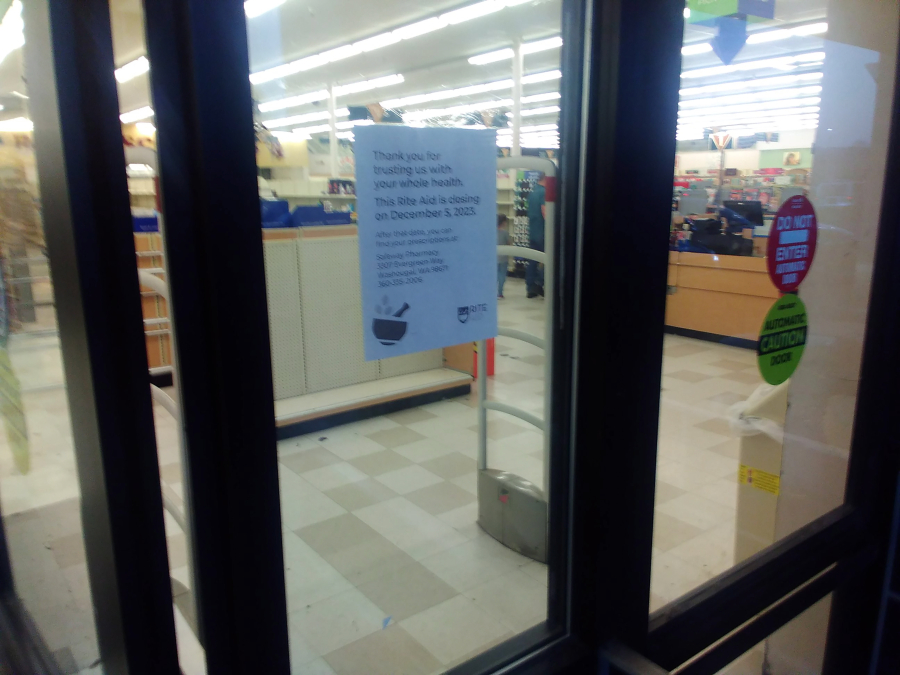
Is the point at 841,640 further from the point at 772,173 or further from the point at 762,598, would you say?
the point at 772,173

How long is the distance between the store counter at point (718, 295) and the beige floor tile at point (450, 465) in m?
2.83

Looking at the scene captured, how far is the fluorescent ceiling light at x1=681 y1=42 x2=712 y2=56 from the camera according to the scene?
3.76 feet

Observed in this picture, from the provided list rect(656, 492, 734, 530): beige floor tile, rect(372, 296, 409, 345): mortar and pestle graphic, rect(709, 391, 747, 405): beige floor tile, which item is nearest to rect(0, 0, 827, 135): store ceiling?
rect(372, 296, 409, 345): mortar and pestle graphic

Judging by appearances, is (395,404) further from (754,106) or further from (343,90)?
(343,90)

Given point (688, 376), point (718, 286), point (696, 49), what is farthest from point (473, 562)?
point (718, 286)

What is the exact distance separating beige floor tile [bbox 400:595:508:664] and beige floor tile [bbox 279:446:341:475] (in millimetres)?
1429

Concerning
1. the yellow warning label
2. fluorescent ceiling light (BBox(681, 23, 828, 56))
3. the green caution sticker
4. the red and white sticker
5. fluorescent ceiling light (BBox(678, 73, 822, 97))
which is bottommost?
the yellow warning label

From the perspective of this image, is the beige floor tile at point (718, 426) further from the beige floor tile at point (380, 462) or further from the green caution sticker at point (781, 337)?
the green caution sticker at point (781, 337)

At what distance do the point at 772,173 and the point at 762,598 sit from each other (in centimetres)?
330

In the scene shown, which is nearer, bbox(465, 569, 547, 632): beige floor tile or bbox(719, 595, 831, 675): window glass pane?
bbox(719, 595, 831, 675): window glass pane

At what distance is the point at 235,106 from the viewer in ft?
2.34

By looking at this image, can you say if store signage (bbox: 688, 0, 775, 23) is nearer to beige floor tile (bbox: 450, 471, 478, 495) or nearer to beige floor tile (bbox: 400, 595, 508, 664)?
beige floor tile (bbox: 400, 595, 508, 664)

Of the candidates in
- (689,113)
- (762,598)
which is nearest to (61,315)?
(689,113)

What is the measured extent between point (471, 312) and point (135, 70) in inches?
24.1
